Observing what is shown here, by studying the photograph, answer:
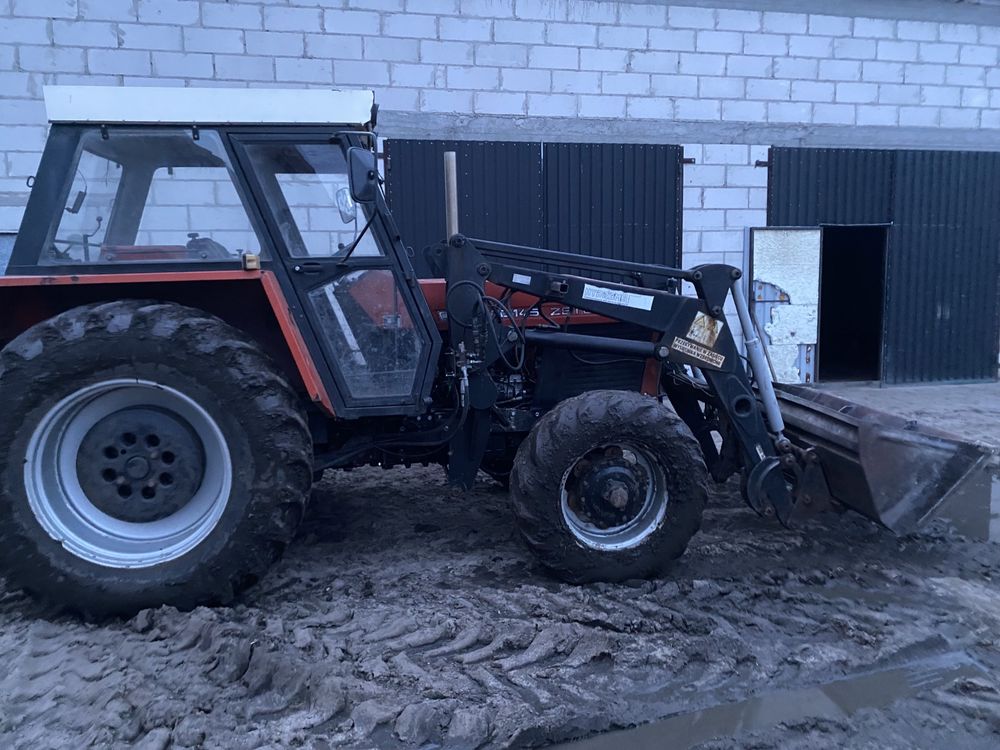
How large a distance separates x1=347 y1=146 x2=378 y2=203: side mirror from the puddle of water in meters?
2.34

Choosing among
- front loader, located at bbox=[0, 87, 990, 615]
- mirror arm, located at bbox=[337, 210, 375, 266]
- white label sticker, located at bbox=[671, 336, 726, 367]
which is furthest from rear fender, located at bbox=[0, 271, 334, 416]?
white label sticker, located at bbox=[671, 336, 726, 367]

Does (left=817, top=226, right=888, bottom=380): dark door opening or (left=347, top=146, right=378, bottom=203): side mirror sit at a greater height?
(left=347, top=146, right=378, bottom=203): side mirror

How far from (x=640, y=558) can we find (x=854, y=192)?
7102 millimetres

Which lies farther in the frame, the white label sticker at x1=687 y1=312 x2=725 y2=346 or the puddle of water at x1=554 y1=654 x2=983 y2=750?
the white label sticker at x1=687 y1=312 x2=725 y2=346

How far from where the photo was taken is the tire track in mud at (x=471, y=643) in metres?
2.65

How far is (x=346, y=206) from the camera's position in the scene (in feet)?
12.1

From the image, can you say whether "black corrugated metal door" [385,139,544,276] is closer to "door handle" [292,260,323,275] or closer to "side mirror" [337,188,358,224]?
"side mirror" [337,188,358,224]

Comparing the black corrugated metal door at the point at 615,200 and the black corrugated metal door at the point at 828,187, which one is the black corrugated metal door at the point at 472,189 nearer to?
the black corrugated metal door at the point at 615,200

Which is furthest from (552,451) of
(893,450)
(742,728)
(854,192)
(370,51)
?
(854,192)

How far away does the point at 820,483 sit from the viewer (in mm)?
4035

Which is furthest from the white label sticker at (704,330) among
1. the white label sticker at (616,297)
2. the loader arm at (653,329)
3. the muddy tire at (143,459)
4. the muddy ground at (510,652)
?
the muddy tire at (143,459)

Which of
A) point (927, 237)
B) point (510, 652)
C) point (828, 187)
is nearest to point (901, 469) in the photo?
point (510, 652)

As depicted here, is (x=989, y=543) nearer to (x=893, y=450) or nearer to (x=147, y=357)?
(x=893, y=450)

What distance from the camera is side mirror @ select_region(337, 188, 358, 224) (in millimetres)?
3682
